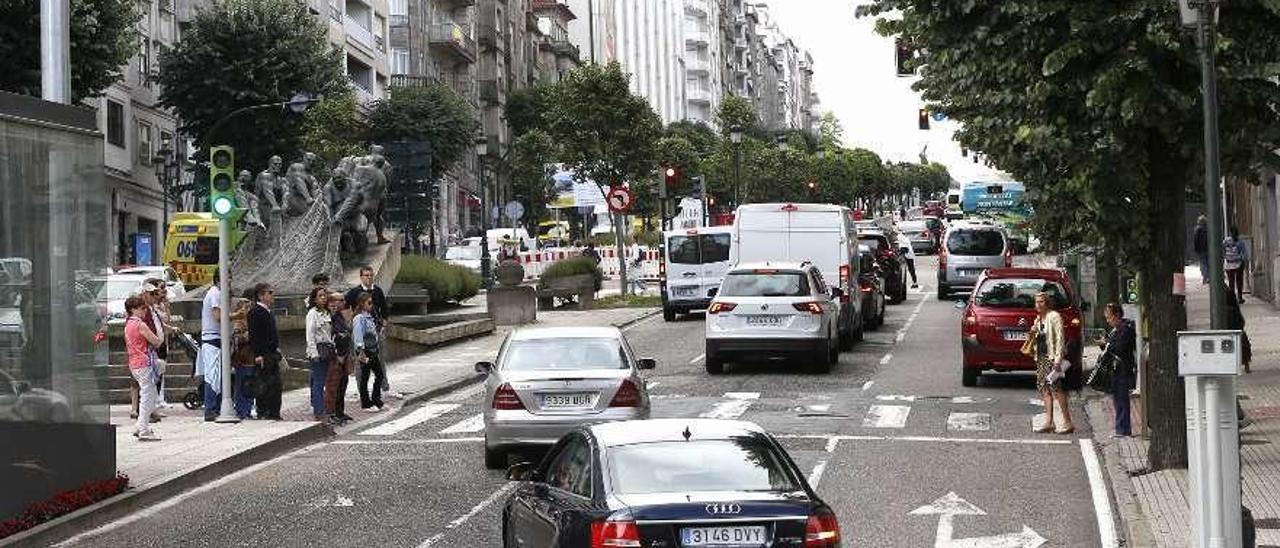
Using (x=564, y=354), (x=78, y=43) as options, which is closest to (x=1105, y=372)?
(x=564, y=354)

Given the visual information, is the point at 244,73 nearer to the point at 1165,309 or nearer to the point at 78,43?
the point at 78,43

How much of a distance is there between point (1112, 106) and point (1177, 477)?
3426 millimetres

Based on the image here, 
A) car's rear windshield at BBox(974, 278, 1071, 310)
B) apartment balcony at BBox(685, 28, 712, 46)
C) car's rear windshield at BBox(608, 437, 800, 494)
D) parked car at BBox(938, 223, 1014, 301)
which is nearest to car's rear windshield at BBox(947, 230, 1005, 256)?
parked car at BBox(938, 223, 1014, 301)

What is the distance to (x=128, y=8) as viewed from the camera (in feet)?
149

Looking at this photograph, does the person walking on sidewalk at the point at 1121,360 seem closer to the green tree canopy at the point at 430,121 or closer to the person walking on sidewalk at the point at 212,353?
the person walking on sidewalk at the point at 212,353

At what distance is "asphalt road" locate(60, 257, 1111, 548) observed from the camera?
49.3ft

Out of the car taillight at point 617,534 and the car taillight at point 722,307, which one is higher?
the car taillight at point 722,307

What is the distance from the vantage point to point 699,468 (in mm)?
10141

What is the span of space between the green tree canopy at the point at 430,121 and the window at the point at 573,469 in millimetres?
65950

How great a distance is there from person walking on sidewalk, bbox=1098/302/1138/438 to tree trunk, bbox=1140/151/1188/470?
2214mm

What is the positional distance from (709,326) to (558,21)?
10629cm

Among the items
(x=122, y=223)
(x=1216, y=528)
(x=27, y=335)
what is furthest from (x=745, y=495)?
(x=122, y=223)

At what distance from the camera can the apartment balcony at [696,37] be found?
540ft

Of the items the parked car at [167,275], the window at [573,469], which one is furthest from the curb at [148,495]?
the parked car at [167,275]
